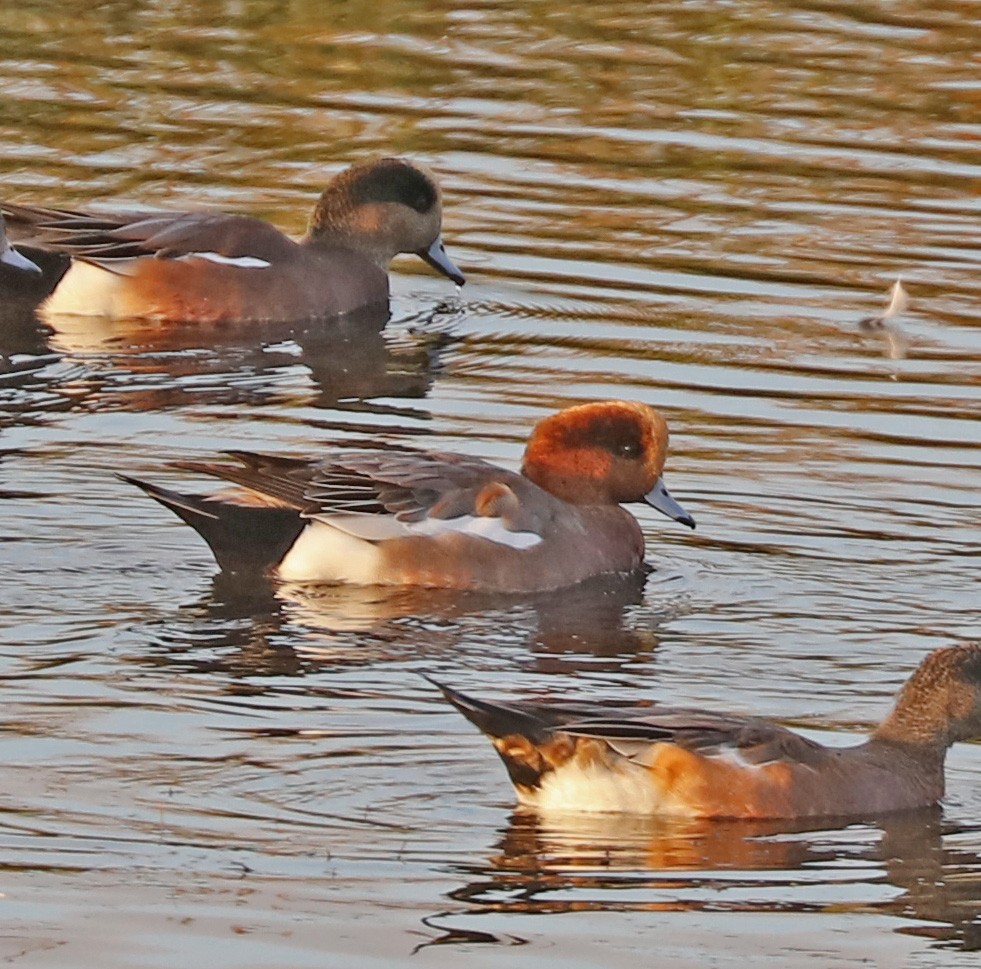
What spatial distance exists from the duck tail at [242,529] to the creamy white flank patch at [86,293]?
418 centimetres

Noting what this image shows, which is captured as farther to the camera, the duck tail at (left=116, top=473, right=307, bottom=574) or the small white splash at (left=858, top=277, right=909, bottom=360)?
the small white splash at (left=858, top=277, right=909, bottom=360)

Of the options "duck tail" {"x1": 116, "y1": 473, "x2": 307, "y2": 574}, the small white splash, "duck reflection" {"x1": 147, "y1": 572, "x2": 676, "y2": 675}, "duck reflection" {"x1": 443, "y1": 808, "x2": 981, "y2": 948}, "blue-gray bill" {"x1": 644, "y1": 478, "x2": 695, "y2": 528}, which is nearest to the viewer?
"duck reflection" {"x1": 443, "y1": 808, "x2": 981, "y2": 948}

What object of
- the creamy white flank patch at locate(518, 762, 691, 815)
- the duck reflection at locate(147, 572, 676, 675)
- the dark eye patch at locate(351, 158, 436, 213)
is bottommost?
the duck reflection at locate(147, 572, 676, 675)

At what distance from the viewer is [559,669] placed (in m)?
7.90

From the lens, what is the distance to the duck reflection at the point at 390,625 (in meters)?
7.91

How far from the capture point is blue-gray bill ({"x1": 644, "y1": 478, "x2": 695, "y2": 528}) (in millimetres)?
9094

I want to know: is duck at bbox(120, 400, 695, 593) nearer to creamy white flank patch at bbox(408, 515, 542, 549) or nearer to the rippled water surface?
creamy white flank patch at bbox(408, 515, 542, 549)

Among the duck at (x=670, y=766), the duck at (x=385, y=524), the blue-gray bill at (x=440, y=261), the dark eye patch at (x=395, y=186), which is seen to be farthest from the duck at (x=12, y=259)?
the duck at (x=670, y=766)

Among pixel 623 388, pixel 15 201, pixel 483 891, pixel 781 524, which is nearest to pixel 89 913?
pixel 483 891

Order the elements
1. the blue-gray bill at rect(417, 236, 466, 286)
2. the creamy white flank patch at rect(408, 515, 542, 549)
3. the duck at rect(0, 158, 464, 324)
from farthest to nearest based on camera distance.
Result: 1. the blue-gray bill at rect(417, 236, 466, 286)
2. the duck at rect(0, 158, 464, 324)
3. the creamy white flank patch at rect(408, 515, 542, 549)

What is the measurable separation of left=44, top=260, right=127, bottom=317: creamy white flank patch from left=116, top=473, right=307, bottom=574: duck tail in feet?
13.7

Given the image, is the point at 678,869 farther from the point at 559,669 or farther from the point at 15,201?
the point at 15,201

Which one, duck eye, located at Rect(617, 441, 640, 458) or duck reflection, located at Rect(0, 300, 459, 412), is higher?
duck eye, located at Rect(617, 441, 640, 458)

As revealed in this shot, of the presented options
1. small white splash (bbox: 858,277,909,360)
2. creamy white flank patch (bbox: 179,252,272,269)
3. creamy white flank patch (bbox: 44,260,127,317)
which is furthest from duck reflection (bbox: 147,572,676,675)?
creamy white flank patch (bbox: 44,260,127,317)
